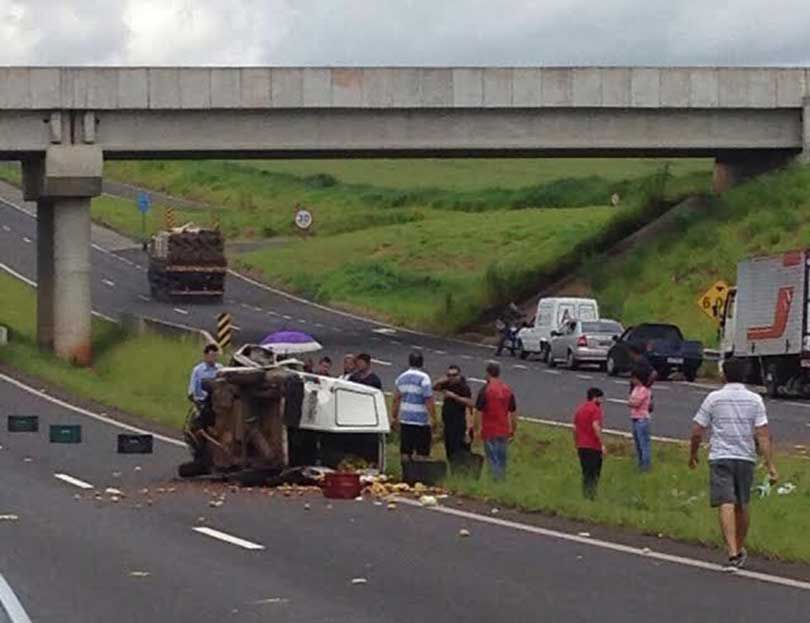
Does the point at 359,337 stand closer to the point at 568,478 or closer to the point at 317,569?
the point at 568,478

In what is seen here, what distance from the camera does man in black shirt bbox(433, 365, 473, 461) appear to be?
26.4 meters

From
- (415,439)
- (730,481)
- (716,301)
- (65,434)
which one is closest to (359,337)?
(716,301)

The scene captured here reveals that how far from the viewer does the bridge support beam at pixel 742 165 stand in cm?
6219

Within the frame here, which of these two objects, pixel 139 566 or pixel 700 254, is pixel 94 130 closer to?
pixel 700 254

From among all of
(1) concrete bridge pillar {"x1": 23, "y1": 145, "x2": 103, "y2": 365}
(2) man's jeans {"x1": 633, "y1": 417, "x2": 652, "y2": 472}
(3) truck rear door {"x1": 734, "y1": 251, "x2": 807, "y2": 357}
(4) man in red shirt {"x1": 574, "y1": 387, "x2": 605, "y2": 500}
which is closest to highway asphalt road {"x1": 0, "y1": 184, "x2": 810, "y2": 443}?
(3) truck rear door {"x1": 734, "y1": 251, "x2": 807, "y2": 357}

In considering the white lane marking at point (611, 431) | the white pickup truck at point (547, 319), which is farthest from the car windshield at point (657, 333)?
the white lane marking at point (611, 431)

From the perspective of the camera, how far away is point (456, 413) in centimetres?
2681

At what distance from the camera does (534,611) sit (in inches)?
582

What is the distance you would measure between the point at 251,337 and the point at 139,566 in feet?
145

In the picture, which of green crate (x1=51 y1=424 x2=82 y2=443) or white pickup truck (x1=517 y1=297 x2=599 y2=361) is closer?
green crate (x1=51 y1=424 x2=82 y2=443)

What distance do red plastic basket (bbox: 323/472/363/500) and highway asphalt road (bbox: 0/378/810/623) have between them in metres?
0.31

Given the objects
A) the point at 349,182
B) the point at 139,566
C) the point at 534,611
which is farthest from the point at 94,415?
the point at 349,182

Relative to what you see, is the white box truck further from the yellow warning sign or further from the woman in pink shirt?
the woman in pink shirt

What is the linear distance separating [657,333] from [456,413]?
24857 millimetres
